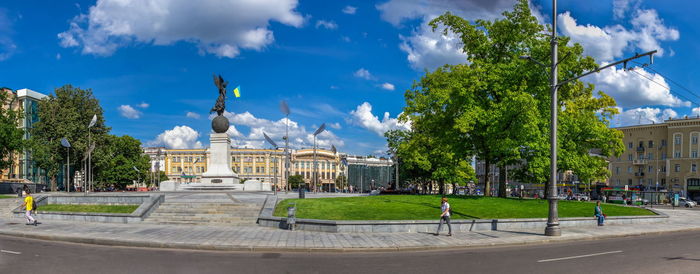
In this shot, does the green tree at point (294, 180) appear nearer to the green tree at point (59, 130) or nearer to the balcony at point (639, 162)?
the green tree at point (59, 130)

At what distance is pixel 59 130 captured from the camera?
59875 mm

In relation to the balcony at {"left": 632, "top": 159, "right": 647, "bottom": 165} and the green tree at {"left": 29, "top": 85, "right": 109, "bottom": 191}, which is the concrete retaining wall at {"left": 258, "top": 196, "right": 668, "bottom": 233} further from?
the balcony at {"left": 632, "top": 159, "right": 647, "bottom": 165}

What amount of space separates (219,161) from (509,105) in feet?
90.2

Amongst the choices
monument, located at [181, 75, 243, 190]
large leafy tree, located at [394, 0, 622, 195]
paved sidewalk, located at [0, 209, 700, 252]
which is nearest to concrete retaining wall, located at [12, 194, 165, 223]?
paved sidewalk, located at [0, 209, 700, 252]

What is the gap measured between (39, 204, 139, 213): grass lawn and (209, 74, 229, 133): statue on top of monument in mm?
16835

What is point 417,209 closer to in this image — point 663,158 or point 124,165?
point 124,165

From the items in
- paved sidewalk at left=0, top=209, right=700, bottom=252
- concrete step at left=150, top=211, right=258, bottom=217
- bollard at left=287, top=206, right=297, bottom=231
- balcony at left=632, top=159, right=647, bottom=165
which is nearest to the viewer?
paved sidewalk at left=0, top=209, right=700, bottom=252

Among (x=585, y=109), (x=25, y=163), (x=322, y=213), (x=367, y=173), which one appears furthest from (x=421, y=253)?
(x=367, y=173)

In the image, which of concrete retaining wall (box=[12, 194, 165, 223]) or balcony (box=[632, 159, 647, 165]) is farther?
balcony (box=[632, 159, 647, 165])

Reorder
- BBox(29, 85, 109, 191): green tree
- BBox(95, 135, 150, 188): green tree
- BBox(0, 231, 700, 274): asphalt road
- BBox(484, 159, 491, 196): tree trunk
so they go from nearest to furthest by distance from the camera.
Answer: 1. BBox(0, 231, 700, 274): asphalt road
2. BBox(484, 159, 491, 196): tree trunk
3. BBox(29, 85, 109, 191): green tree
4. BBox(95, 135, 150, 188): green tree

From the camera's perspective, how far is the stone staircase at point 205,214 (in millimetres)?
24392

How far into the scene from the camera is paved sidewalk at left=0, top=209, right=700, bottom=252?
53.1 ft

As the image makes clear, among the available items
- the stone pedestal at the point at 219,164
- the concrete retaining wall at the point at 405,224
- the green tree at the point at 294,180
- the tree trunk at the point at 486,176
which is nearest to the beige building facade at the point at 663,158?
the tree trunk at the point at 486,176

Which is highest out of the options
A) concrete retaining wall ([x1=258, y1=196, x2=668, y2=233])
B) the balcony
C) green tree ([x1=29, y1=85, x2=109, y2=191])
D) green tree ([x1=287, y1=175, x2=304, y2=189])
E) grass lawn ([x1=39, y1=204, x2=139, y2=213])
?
green tree ([x1=29, y1=85, x2=109, y2=191])
